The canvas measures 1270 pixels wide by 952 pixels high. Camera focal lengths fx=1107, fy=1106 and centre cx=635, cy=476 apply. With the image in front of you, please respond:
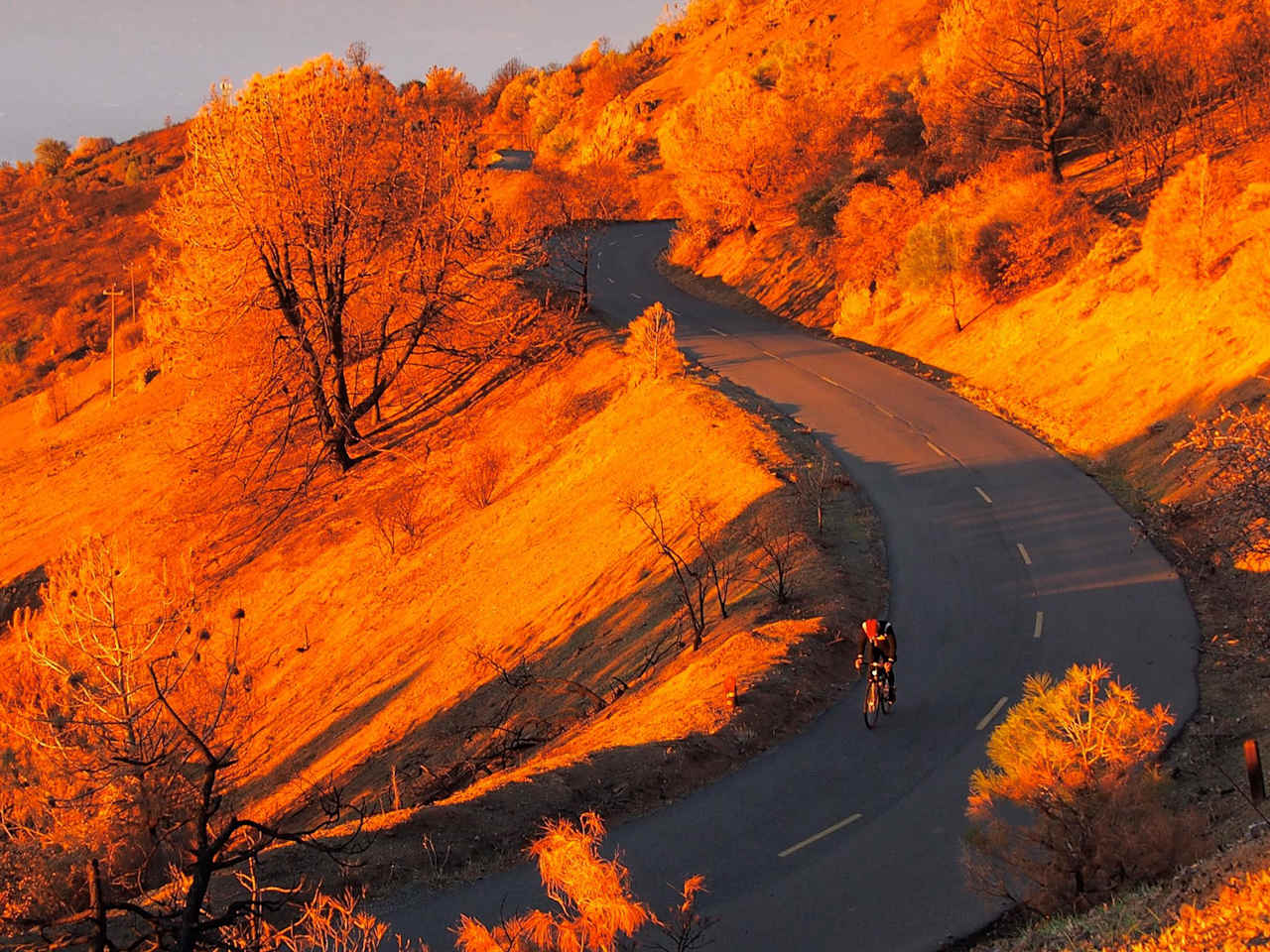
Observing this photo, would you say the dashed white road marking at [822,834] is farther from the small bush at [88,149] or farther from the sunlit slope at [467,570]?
the small bush at [88,149]

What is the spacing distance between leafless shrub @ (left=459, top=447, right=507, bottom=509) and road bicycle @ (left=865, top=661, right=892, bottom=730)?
1488 cm

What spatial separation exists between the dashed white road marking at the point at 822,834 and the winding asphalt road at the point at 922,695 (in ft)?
0.06

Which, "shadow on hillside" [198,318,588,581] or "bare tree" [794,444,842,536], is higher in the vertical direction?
"shadow on hillside" [198,318,588,581]

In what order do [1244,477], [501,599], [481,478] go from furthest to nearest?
[481,478] → [501,599] → [1244,477]

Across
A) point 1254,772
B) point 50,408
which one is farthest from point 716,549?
point 50,408

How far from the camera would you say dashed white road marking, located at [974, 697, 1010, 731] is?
12981 mm

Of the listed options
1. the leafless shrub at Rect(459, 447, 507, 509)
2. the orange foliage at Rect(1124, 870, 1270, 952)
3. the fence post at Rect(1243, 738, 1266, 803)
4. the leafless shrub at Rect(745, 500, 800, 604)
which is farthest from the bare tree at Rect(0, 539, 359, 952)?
the fence post at Rect(1243, 738, 1266, 803)

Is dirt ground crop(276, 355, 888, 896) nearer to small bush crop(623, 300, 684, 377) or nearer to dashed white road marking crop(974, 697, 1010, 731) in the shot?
dashed white road marking crop(974, 697, 1010, 731)

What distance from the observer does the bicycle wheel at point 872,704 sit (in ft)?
42.8

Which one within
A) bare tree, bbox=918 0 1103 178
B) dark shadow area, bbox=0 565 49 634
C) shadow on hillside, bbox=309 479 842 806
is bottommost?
shadow on hillside, bbox=309 479 842 806

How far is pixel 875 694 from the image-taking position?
42.8ft

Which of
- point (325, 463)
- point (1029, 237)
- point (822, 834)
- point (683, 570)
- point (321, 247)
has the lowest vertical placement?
point (822, 834)

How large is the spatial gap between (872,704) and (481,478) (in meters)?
15.5

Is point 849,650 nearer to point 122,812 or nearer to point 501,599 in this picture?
point 501,599
